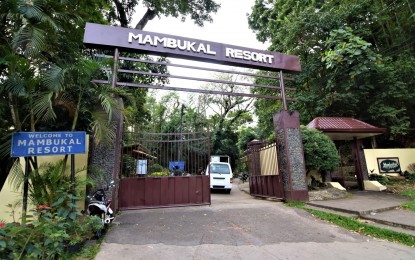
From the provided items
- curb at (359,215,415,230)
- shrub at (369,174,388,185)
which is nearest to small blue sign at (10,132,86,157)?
curb at (359,215,415,230)

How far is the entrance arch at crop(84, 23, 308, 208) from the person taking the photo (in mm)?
7301

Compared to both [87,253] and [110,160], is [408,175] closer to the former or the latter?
[110,160]

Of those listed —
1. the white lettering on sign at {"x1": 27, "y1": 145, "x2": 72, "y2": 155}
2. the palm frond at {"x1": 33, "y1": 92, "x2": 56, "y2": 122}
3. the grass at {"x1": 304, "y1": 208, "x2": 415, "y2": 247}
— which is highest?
the palm frond at {"x1": 33, "y1": 92, "x2": 56, "y2": 122}

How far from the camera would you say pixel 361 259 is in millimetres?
3977

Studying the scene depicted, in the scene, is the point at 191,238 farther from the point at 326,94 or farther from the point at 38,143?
the point at 326,94

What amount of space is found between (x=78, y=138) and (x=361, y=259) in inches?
194

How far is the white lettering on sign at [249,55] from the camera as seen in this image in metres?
8.60

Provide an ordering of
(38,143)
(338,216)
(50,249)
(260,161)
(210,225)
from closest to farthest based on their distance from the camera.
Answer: (50,249)
(38,143)
(210,225)
(338,216)
(260,161)

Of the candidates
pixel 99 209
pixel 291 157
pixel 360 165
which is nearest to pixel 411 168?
pixel 360 165

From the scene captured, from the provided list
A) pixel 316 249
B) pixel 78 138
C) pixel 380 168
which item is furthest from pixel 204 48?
pixel 380 168

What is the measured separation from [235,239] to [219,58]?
568 cm

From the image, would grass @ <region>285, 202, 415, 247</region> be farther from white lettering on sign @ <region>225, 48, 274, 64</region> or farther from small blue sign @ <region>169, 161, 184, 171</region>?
white lettering on sign @ <region>225, 48, 274, 64</region>

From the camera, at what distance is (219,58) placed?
8.43 m

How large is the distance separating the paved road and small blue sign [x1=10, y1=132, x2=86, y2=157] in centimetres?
173
